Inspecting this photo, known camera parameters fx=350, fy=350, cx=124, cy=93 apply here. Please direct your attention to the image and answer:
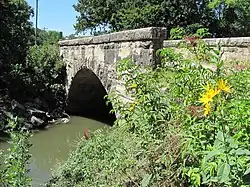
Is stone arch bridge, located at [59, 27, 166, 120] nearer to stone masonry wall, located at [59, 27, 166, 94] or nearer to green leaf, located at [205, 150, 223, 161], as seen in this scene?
stone masonry wall, located at [59, 27, 166, 94]

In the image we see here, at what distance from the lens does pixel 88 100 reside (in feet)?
39.0

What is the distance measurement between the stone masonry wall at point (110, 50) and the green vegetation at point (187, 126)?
1243 mm

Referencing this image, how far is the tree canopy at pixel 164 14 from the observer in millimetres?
15219

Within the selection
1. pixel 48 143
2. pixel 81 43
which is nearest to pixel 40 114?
pixel 48 143

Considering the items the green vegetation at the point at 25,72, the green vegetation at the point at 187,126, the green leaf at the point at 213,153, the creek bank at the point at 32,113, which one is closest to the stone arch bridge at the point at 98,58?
the green vegetation at the point at 25,72

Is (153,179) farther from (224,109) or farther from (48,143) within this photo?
(48,143)

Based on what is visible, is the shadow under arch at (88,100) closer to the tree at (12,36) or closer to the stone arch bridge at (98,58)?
the stone arch bridge at (98,58)

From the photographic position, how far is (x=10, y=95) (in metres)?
10.3

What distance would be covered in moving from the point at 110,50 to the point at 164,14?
9.81 meters

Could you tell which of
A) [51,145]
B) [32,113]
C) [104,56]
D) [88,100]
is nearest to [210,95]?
[104,56]

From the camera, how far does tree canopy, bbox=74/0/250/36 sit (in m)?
15.2

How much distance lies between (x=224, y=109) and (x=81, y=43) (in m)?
6.95

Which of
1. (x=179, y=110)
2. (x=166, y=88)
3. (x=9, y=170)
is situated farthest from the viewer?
(x=9, y=170)

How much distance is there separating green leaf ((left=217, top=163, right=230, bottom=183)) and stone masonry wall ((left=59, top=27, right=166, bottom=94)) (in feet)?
9.20
